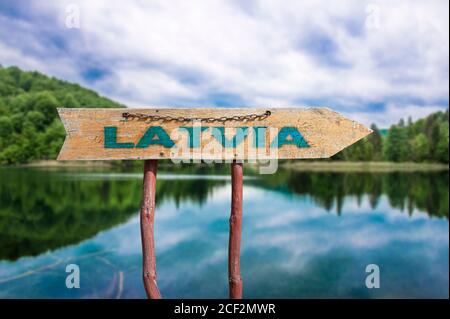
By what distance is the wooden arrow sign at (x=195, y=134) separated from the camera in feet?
6.72

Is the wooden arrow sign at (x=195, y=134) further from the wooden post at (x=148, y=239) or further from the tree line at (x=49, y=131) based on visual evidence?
the tree line at (x=49, y=131)

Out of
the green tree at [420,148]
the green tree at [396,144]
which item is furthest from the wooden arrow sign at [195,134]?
the green tree at [396,144]

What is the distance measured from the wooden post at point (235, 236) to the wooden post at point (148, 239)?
47 cm

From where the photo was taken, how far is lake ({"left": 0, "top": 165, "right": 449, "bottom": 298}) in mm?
13164

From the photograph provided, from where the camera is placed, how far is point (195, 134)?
6.76ft

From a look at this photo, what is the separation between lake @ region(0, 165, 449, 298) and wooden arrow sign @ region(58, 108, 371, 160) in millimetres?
11309

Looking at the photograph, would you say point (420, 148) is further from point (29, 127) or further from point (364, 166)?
point (29, 127)

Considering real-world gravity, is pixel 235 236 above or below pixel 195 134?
below

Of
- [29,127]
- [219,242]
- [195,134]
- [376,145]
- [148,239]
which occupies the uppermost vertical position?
[29,127]

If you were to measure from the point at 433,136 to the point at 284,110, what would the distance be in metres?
60.7

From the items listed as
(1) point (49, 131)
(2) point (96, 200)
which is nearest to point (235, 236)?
(2) point (96, 200)

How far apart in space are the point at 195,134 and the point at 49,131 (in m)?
42.4

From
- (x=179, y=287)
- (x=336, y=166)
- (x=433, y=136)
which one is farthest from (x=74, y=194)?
(x=433, y=136)

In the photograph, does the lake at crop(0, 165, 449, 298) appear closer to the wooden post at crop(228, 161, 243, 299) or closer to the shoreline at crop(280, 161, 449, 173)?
the wooden post at crop(228, 161, 243, 299)
